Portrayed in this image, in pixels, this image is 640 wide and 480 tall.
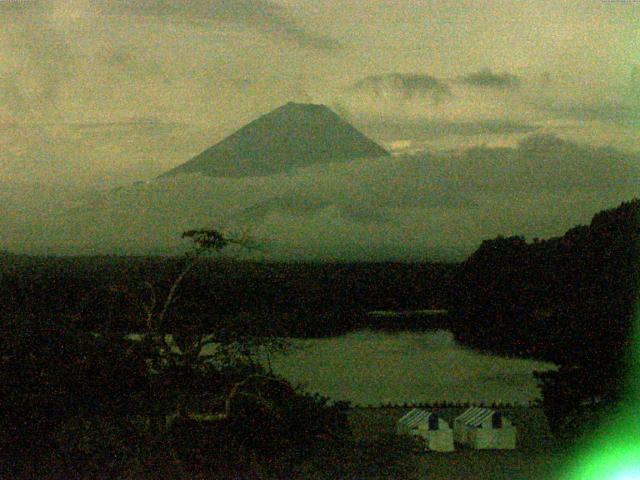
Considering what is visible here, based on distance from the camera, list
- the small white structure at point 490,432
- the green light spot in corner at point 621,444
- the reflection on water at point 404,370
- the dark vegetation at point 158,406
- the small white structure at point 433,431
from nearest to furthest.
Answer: the dark vegetation at point 158,406
the green light spot in corner at point 621,444
the small white structure at point 433,431
the small white structure at point 490,432
the reflection on water at point 404,370

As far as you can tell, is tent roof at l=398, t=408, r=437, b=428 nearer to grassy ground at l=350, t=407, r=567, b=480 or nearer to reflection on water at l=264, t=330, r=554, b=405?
grassy ground at l=350, t=407, r=567, b=480

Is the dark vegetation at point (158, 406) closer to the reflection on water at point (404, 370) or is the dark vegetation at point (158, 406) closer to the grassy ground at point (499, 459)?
the grassy ground at point (499, 459)

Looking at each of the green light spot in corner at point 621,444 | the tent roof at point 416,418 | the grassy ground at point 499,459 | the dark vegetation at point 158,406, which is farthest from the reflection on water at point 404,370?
the dark vegetation at point 158,406

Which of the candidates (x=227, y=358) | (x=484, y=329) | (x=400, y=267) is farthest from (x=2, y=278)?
(x=400, y=267)

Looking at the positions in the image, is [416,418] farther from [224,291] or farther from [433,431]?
[224,291]

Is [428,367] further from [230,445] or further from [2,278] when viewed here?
[230,445]

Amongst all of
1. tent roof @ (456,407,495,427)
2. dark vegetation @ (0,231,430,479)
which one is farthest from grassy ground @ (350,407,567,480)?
dark vegetation @ (0,231,430,479)
